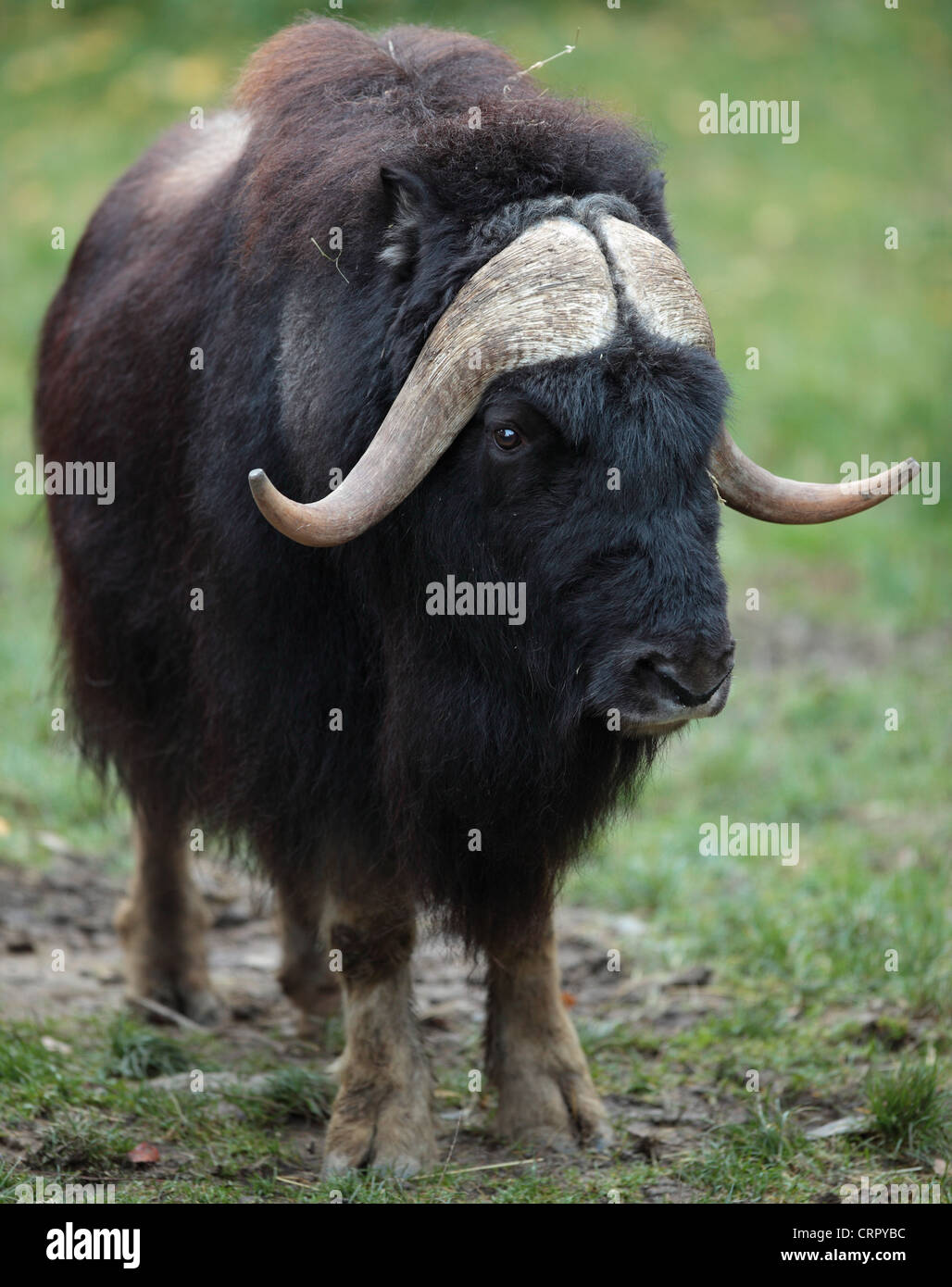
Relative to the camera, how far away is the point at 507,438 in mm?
3281

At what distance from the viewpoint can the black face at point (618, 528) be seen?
3.15 metres

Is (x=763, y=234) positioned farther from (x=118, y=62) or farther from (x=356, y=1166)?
(x=356, y=1166)

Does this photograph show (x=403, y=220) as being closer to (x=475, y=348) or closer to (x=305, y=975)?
(x=475, y=348)

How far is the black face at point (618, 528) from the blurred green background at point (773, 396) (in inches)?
44.2

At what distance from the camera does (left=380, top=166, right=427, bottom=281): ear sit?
3.37 metres

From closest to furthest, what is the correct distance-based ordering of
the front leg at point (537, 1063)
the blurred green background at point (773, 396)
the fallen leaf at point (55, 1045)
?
the front leg at point (537, 1063), the fallen leaf at point (55, 1045), the blurred green background at point (773, 396)

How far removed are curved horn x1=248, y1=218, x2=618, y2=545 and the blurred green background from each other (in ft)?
3.32

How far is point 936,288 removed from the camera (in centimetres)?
1276

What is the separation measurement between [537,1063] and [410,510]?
1.56 meters

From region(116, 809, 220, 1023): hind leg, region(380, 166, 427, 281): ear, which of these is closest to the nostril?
region(380, 166, 427, 281): ear

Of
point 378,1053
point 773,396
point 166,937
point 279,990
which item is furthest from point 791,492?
point 773,396

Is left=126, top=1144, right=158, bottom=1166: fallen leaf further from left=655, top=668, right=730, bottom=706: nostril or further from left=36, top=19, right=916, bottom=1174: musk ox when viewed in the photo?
left=655, top=668, right=730, bottom=706: nostril

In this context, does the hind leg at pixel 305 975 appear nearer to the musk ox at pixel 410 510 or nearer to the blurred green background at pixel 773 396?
the musk ox at pixel 410 510

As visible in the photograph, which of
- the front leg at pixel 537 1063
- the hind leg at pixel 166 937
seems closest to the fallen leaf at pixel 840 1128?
the front leg at pixel 537 1063
